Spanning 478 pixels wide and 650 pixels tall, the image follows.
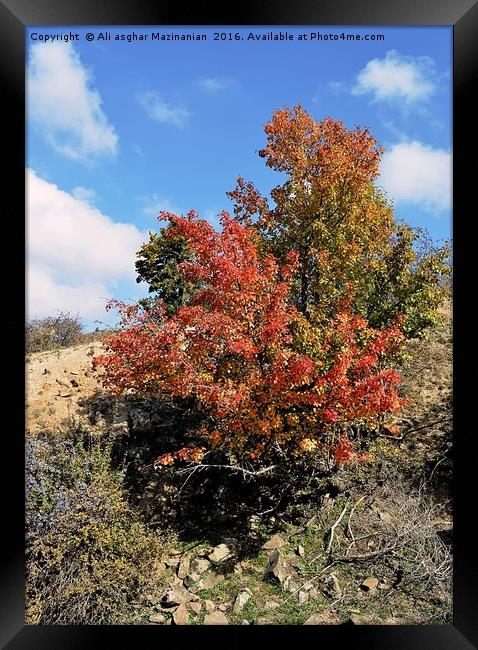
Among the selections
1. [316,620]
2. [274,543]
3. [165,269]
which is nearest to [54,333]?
[165,269]

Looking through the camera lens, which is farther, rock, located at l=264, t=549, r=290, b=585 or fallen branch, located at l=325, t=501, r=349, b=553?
fallen branch, located at l=325, t=501, r=349, b=553

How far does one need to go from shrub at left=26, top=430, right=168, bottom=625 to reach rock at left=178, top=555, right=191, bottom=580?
422 millimetres

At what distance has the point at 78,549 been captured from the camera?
575 cm

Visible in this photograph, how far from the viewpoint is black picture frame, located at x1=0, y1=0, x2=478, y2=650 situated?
4.18 m

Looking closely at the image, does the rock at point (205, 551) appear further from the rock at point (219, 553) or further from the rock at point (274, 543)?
the rock at point (274, 543)

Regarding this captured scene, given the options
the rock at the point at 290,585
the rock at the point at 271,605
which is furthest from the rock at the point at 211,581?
the rock at the point at 290,585

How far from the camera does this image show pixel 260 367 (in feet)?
20.8

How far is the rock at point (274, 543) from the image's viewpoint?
6.90 meters

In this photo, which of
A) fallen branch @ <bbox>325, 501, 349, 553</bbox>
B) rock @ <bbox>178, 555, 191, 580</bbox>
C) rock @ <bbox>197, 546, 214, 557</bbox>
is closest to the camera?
rock @ <bbox>178, 555, 191, 580</bbox>

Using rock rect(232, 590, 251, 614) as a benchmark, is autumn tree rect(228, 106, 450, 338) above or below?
above

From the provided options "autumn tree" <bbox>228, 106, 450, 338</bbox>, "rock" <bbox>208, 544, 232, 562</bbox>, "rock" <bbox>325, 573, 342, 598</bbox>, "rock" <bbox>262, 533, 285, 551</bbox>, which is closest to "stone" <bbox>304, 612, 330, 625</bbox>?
"rock" <bbox>325, 573, 342, 598</bbox>

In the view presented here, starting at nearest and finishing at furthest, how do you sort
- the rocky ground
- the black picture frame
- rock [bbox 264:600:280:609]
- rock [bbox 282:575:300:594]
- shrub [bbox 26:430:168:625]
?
1. the black picture frame
2. shrub [bbox 26:430:168:625]
3. the rocky ground
4. rock [bbox 264:600:280:609]
5. rock [bbox 282:575:300:594]

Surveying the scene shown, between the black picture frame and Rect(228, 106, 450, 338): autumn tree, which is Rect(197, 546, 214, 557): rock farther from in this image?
Rect(228, 106, 450, 338): autumn tree

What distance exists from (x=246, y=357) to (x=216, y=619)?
3.39m
